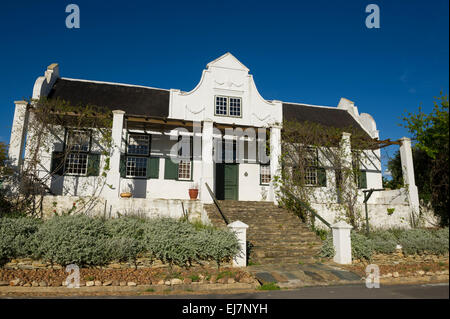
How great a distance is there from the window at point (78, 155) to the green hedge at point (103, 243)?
5064mm

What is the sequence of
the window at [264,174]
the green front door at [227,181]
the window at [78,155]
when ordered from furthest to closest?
the window at [264,174]
the green front door at [227,181]
the window at [78,155]

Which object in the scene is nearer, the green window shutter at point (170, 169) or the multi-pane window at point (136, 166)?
the multi-pane window at point (136, 166)

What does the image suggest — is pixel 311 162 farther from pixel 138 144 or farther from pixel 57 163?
pixel 57 163

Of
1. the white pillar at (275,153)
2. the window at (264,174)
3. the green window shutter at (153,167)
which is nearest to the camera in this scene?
the white pillar at (275,153)

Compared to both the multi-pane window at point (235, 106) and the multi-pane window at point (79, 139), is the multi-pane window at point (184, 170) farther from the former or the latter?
the multi-pane window at point (79, 139)

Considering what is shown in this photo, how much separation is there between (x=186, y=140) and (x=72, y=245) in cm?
814

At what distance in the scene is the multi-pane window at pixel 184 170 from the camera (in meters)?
14.4

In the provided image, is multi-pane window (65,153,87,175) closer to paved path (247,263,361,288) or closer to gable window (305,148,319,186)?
paved path (247,263,361,288)

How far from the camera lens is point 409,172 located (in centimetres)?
1475

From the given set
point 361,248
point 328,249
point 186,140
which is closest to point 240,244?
point 328,249

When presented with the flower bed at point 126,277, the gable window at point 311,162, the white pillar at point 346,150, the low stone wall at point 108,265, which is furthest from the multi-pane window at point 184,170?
the white pillar at point 346,150

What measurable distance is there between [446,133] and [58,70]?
18.3 meters

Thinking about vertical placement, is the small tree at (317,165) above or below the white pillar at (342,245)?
above
